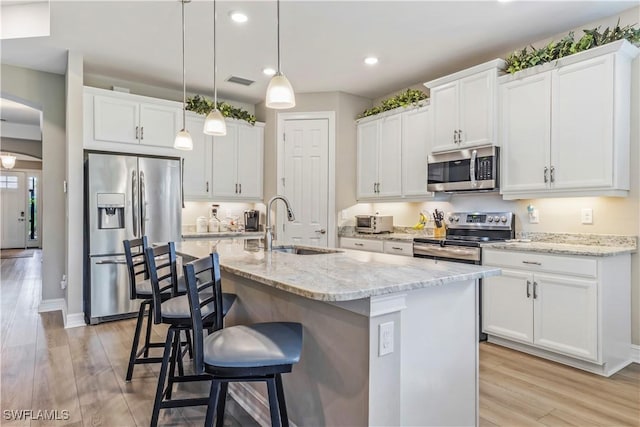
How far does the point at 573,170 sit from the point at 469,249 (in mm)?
1015

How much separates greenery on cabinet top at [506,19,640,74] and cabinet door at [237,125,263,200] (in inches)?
128

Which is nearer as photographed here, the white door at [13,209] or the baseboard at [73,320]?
the baseboard at [73,320]

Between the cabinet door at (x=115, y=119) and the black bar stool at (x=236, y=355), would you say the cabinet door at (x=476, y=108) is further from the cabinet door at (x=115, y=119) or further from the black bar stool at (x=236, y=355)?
the cabinet door at (x=115, y=119)

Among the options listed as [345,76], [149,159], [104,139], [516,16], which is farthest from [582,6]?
[104,139]

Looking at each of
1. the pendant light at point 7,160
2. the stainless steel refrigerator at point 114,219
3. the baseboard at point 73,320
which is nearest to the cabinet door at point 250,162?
the stainless steel refrigerator at point 114,219

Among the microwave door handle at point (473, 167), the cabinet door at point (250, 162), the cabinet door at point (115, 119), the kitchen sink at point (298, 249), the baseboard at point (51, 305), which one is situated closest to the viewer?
the kitchen sink at point (298, 249)

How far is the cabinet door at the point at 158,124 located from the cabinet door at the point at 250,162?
0.94 metres

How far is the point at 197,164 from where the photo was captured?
4.95 m

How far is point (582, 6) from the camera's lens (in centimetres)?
296

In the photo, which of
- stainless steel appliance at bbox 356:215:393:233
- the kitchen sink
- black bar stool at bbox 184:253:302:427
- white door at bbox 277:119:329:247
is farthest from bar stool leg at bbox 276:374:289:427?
white door at bbox 277:119:329:247

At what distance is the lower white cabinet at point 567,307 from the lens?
2.72 metres

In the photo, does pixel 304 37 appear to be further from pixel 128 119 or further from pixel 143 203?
pixel 143 203

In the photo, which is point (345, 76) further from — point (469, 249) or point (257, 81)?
point (469, 249)

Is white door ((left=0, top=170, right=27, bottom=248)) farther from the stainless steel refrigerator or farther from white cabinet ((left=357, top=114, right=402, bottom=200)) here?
Result: white cabinet ((left=357, top=114, right=402, bottom=200))
